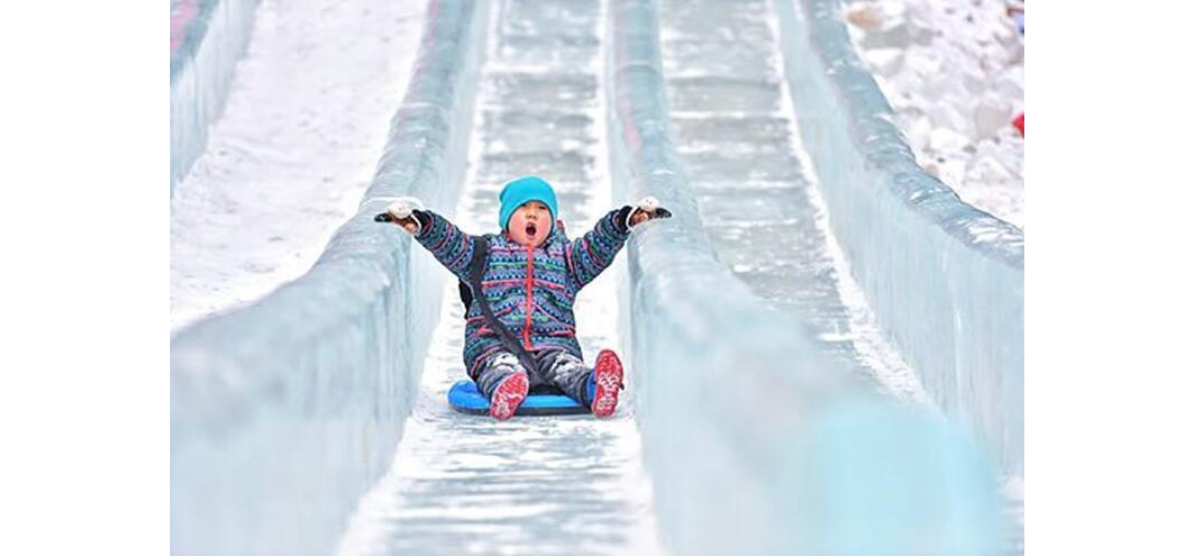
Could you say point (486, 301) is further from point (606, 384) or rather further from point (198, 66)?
point (198, 66)

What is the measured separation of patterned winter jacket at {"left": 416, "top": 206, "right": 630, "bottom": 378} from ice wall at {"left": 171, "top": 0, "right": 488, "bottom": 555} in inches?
5.7

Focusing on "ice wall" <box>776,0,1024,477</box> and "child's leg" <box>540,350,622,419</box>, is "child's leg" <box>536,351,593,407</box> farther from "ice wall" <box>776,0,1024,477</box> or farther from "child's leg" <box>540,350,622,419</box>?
"ice wall" <box>776,0,1024,477</box>

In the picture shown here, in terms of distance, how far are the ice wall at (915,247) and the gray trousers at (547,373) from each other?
3.05ft

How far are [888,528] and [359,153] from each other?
5.95 meters

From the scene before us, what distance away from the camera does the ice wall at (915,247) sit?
15.4 feet

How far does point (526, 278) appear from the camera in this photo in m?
5.22

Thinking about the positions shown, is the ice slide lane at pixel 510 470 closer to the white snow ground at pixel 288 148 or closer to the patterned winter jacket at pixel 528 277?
the patterned winter jacket at pixel 528 277

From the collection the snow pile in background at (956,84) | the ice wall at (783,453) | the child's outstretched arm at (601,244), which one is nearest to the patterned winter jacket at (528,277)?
the child's outstretched arm at (601,244)

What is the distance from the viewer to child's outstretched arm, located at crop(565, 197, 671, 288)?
5.20 m

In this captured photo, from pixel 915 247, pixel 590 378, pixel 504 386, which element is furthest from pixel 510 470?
pixel 915 247

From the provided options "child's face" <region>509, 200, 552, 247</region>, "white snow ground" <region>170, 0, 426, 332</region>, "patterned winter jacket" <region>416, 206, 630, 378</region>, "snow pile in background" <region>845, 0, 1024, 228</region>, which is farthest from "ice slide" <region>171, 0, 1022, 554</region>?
"snow pile in background" <region>845, 0, 1024, 228</region>

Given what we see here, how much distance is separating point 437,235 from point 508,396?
0.47 meters
